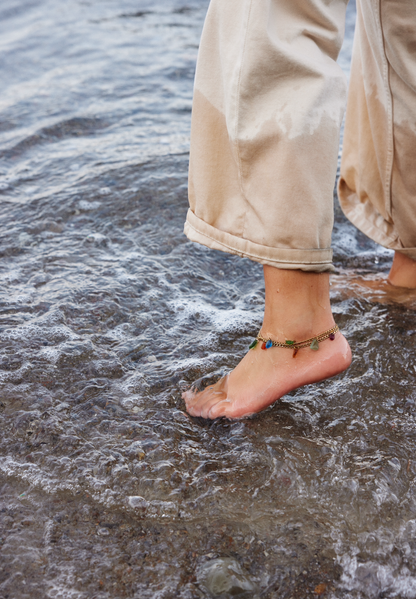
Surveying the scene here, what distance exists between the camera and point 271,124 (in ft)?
3.85

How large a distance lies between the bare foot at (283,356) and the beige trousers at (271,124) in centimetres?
7

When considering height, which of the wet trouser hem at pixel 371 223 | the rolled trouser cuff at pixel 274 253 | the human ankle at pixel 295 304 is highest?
the rolled trouser cuff at pixel 274 253

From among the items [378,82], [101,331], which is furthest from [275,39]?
[101,331]

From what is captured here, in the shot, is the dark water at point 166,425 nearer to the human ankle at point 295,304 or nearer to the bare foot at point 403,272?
the bare foot at point 403,272

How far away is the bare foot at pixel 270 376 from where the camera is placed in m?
1.38

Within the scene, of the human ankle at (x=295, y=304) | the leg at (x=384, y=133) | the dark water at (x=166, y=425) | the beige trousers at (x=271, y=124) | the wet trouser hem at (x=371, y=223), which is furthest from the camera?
the wet trouser hem at (x=371, y=223)

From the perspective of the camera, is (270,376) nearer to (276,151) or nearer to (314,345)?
(314,345)

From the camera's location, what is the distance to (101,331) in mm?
1730

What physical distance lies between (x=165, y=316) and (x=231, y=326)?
23cm

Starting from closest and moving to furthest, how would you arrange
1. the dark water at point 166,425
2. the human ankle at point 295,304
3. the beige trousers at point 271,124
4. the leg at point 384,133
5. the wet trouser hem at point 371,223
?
the dark water at point 166,425
the beige trousers at point 271,124
the human ankle at point 295,304
the leg at point 384,133
the wet trouser hem at point 371,223

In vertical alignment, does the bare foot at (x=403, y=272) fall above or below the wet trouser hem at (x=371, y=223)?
below

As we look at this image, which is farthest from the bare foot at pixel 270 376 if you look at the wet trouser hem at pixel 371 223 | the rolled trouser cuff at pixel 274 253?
the wet trouser hem at pixel 371 223

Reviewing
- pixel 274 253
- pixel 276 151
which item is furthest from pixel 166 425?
pixel 276 151

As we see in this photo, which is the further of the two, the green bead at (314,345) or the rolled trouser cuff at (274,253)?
the green bead at (314,345)
